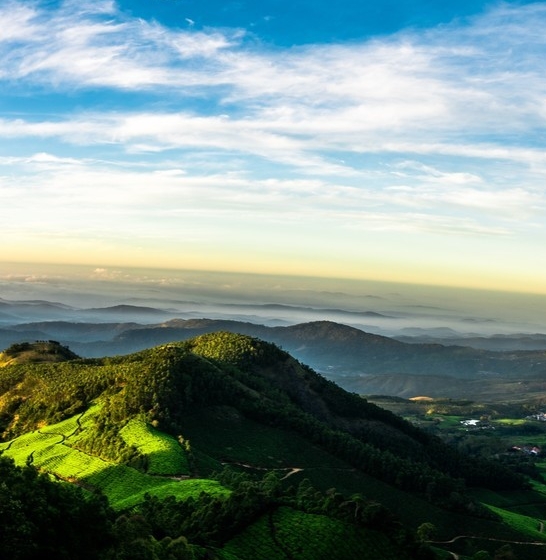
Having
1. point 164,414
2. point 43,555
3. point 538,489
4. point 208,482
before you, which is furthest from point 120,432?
point 538,489

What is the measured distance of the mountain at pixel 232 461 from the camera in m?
71.5

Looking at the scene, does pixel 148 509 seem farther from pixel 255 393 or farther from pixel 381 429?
pixel 381 429

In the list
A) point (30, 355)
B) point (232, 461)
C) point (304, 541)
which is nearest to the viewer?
point (304, 541)

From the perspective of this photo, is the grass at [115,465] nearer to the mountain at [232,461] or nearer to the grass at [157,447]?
the grass at [157,447]

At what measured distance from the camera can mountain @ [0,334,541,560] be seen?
235ft

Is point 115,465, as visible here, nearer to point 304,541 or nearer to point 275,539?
point 275,539

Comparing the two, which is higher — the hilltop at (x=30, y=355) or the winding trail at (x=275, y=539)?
the winding trail at (x=275, y=539)

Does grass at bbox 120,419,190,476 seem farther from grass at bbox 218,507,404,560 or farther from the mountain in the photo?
grass at bbox 218,507,404,560

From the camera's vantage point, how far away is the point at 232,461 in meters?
117

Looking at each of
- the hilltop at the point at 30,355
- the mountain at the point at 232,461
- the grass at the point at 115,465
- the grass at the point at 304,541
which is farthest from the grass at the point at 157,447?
the hilltop at the point at 30,355

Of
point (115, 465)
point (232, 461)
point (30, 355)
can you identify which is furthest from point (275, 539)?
point (30, 355)

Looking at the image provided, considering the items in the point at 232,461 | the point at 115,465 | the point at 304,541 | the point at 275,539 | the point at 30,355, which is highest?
the point at 304,541

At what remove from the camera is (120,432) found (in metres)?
113

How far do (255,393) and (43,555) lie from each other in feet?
366
